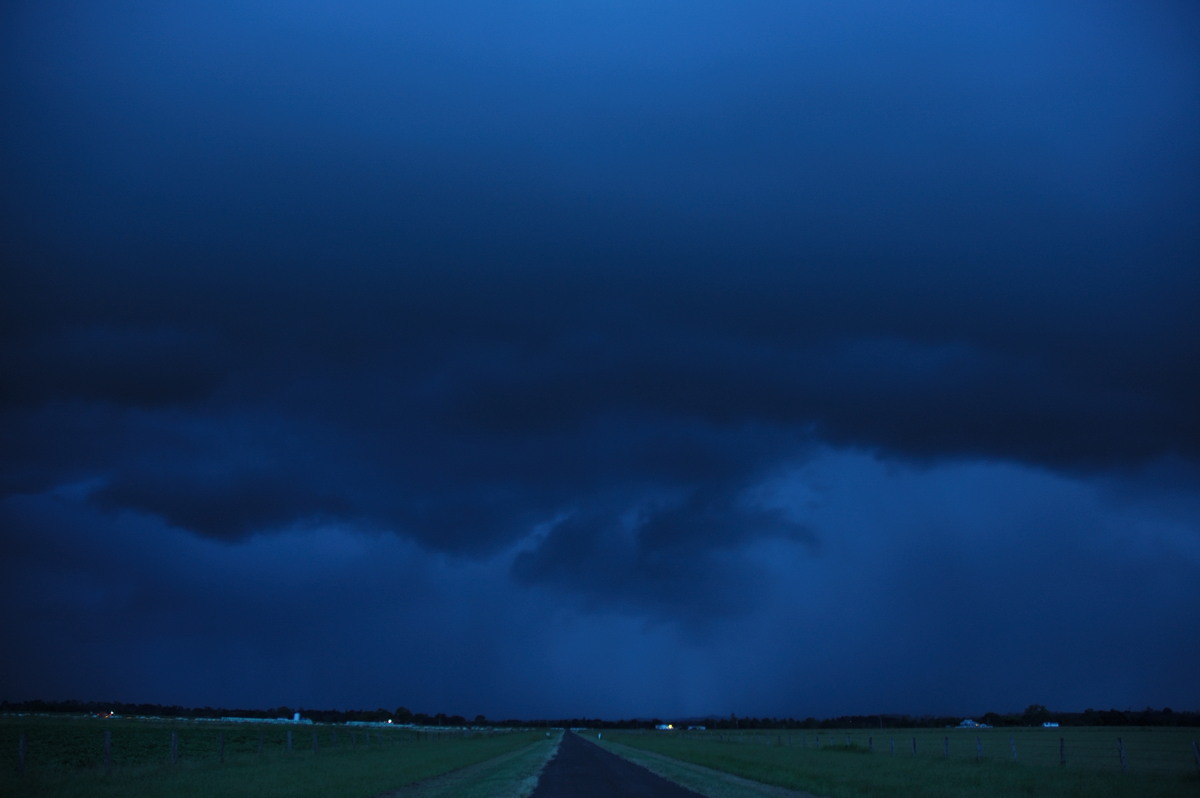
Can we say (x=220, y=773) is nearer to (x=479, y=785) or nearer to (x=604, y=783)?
(x=479, y=785)

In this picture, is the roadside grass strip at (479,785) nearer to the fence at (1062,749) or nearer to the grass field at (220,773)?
the grass field at (220,773)

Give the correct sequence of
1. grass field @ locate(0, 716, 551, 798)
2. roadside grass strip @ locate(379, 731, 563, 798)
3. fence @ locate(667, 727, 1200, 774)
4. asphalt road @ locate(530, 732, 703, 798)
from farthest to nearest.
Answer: fence @ locate(667, 727, 1200, 774) → roadside grass strip @ locate(379, 731, 563, 798) → asphalt road @ locate(530, 732, 703, 798) → grass field @ locate(0, 716, 551, 798)

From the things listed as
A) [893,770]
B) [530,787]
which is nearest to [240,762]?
[530,787]

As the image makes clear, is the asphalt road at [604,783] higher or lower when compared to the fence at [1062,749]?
higher

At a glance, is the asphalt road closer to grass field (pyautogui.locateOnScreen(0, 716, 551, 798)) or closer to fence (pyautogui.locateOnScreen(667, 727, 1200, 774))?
grass field (pyautogui.locateOnScreen(0, 716, 551, 798))

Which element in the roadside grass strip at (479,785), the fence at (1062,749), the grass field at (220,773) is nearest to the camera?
the grass field at (220,773)

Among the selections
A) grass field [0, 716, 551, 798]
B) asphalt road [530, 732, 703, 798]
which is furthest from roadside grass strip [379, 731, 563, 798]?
asphalt road [530, 732, 703, 798]

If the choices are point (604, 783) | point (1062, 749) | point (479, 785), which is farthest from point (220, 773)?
point (1062, 749)

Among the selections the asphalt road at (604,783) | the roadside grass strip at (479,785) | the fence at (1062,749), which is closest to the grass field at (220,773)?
the roadside grass strip at (479,785)

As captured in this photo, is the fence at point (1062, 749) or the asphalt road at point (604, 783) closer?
the asphalt road at point (604, 783)

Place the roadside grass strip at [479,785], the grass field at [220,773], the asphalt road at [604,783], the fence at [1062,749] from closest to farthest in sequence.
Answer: the grass field at [220,773], the asphalt road at [604,783], the roadside grass strip at [479,785], the fence at [1062,749]

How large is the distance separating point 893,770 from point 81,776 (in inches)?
1460

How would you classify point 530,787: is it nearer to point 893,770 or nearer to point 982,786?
point 982,786

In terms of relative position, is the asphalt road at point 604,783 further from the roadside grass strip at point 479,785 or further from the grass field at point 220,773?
the grass field at point 220,773
